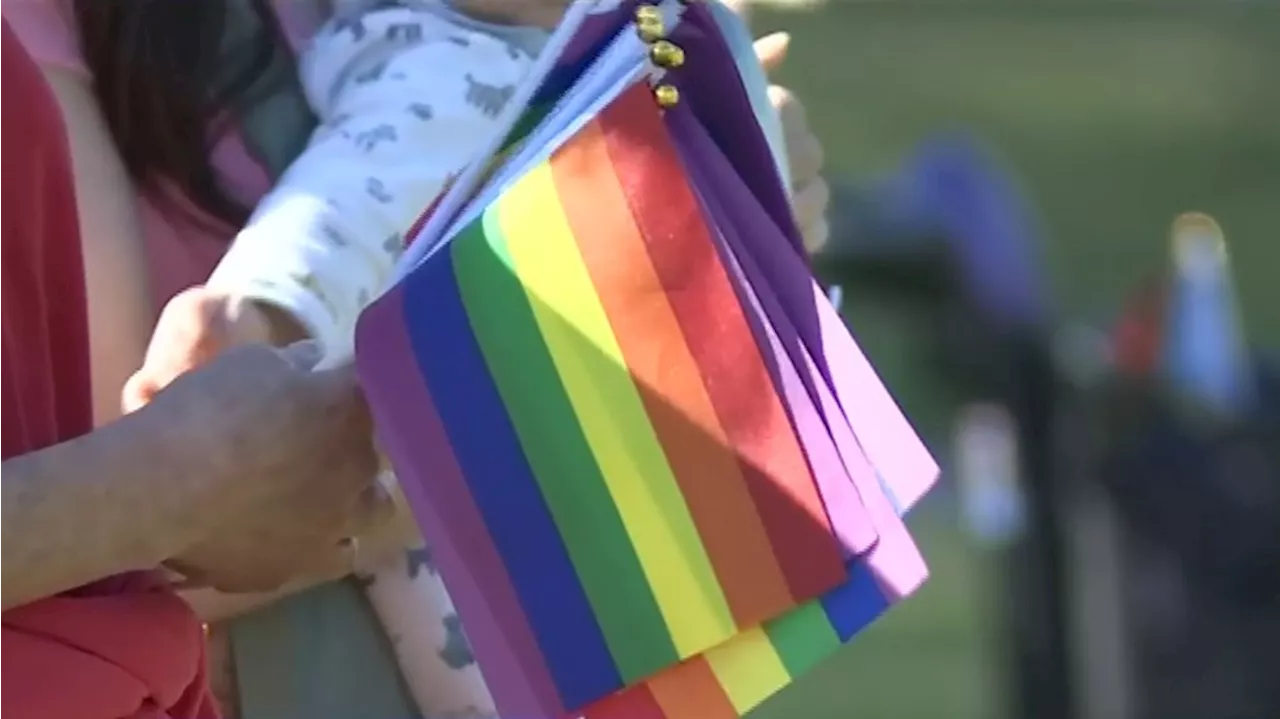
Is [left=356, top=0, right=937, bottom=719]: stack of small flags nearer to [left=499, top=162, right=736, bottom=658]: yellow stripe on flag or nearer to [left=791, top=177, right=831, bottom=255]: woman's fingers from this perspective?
[left=499, top=162, right=736, bottom=658]: yellow stripe on flag

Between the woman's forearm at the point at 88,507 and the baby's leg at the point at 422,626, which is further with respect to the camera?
the baby's leg at the point at 422,626

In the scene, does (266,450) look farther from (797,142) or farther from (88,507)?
(797,142)

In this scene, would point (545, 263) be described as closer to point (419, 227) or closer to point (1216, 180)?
point (419, 227)

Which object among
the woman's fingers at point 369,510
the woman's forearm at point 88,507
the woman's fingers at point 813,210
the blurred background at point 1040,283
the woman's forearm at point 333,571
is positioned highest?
the woman's forearm at point 88,507

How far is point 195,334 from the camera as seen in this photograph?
1.79 feet

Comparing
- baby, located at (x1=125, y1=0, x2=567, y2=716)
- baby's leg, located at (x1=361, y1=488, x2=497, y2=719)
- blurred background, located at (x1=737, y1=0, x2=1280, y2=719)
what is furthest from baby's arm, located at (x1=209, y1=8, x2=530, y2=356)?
blurred background, located at (x1=737, y1=0, x2=1280, y2=719)

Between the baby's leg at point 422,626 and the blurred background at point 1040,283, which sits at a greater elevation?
the baby's leg at point 422,626

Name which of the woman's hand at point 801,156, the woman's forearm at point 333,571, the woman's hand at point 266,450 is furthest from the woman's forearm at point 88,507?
the woman's hand at point 801,156

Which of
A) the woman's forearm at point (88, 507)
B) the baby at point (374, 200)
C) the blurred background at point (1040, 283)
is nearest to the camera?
the woman's forearm at point (88, 507)

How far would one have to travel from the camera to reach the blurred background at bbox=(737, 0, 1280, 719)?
5.93ft

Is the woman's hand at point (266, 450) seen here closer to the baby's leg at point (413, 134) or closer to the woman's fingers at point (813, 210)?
the baby's leg at point (413, 134)

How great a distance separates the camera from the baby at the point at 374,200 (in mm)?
558

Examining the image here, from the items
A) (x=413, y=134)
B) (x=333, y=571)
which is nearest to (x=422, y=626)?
(x=333, y=571)

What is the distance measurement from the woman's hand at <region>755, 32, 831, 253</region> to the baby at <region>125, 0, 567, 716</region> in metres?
0.08
